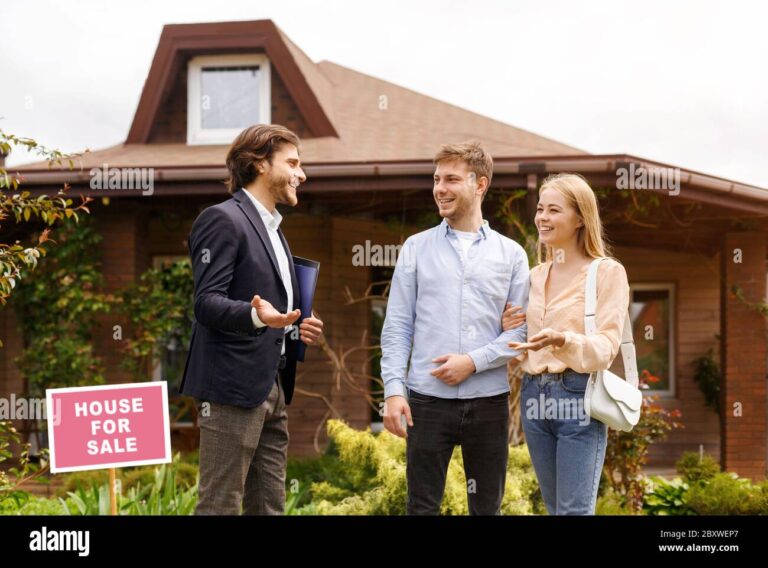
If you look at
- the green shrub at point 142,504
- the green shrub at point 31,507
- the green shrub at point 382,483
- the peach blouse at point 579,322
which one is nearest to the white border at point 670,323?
the green shrub at point 382,483

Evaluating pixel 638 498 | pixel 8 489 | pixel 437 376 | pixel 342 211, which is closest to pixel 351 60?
pixel 342 211

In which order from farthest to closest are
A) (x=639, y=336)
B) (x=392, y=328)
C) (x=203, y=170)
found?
(x=639, y=336)
(x=203, y=170)
(x=392, y=328)

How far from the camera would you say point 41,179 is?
827cm

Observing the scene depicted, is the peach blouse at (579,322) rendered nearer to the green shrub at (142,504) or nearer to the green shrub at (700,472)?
the green shrub at (142,504)

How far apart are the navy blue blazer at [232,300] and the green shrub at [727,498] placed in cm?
435

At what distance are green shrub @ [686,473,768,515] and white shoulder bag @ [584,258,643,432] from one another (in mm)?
3567

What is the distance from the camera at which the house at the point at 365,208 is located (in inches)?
325

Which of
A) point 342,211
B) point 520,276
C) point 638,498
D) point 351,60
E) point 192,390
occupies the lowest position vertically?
point 638,498

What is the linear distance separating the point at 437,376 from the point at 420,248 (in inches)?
21.7

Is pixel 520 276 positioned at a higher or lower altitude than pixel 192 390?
higher

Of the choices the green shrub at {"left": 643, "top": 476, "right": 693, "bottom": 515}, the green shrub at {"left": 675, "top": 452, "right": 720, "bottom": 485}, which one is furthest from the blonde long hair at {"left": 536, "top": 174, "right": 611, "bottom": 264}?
the green shrub at {"left": 675, "top": 452, "right": 720, "bottom": 485}

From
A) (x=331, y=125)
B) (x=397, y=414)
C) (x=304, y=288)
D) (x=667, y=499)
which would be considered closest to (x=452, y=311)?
(x=397, y=414)

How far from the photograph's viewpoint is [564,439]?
3020 millimetres
